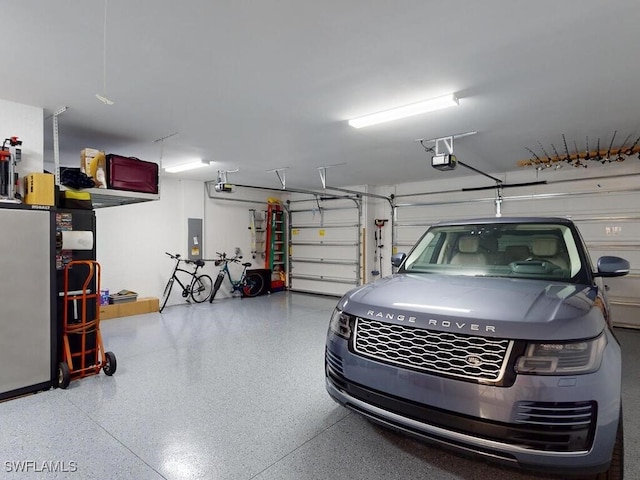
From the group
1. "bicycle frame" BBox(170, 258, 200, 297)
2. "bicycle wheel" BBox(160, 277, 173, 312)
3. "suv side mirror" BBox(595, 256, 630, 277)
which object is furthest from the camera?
"bicycle frame" BBox(170, 258, 200, 297)

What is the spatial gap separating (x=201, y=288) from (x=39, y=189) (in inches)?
193

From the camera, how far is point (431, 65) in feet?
8.43

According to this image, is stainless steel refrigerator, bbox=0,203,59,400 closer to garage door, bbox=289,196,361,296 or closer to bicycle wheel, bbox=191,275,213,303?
bicycle wheel, bbox=191,275,213,303

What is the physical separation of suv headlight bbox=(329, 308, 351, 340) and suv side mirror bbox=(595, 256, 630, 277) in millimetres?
1773

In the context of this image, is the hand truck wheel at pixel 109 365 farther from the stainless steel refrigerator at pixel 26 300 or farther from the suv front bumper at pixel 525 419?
the suv front bumper at pixel 525 419

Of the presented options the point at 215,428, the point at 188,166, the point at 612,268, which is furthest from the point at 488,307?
the point at 188,166

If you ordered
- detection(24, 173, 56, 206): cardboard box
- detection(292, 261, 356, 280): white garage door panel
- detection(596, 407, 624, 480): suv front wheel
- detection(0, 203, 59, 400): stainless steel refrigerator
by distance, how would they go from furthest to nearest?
1. detection(292, 261, 356, 280): white garage door panel
2. detection(24, 173, 56, 206): cardboard box
3. detection(0, 203, 59, 400): stainless steel refrigerator
4. detection(596, 407, 624, 480): suv front wheel

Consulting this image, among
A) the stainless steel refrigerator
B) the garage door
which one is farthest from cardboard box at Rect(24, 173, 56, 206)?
the garage door

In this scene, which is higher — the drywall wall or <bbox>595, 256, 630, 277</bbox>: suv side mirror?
the drywall wall

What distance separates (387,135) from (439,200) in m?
3.54

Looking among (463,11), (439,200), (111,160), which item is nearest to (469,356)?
(463,11)
